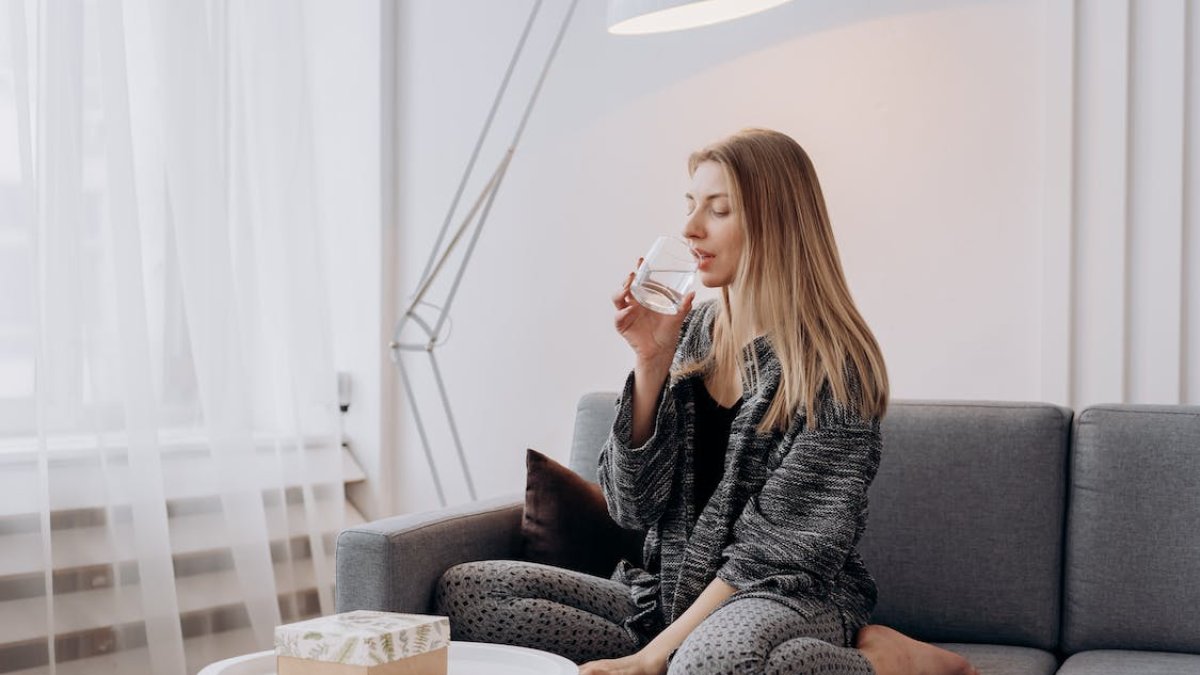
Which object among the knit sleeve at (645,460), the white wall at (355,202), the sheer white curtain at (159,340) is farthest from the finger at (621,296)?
the white wall at (355,202)

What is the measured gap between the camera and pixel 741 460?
1.68m

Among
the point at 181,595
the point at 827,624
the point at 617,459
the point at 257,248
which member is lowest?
the point at 181,595

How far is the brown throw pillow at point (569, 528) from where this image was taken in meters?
1.93

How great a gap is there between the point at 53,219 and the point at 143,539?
0.63m

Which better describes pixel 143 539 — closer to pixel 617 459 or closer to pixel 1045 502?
pixel 617 459

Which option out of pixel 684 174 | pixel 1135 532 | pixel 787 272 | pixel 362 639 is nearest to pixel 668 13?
pixel 684 174

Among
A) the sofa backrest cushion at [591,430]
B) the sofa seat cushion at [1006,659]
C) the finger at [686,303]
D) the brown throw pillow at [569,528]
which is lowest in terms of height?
the sofa seat cushion at [1006,659]

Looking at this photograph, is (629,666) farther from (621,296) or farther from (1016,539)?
(1016,539)

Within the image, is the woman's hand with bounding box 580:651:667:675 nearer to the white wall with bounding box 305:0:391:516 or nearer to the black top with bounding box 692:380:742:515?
the black top with bounding box 692:380:742:515

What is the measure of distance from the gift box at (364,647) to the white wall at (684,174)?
141 cm

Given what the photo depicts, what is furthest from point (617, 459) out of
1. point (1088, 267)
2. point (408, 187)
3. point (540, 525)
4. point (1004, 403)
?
point (408, 187)

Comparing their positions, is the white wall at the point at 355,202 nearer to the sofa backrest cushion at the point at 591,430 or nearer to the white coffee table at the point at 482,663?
the sofa backrest cushion at the point at 591,430

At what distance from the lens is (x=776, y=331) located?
172cm

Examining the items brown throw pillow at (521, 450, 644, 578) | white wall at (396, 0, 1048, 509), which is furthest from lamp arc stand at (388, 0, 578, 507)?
brown throw pillow at (521, 450, 644, 578)
